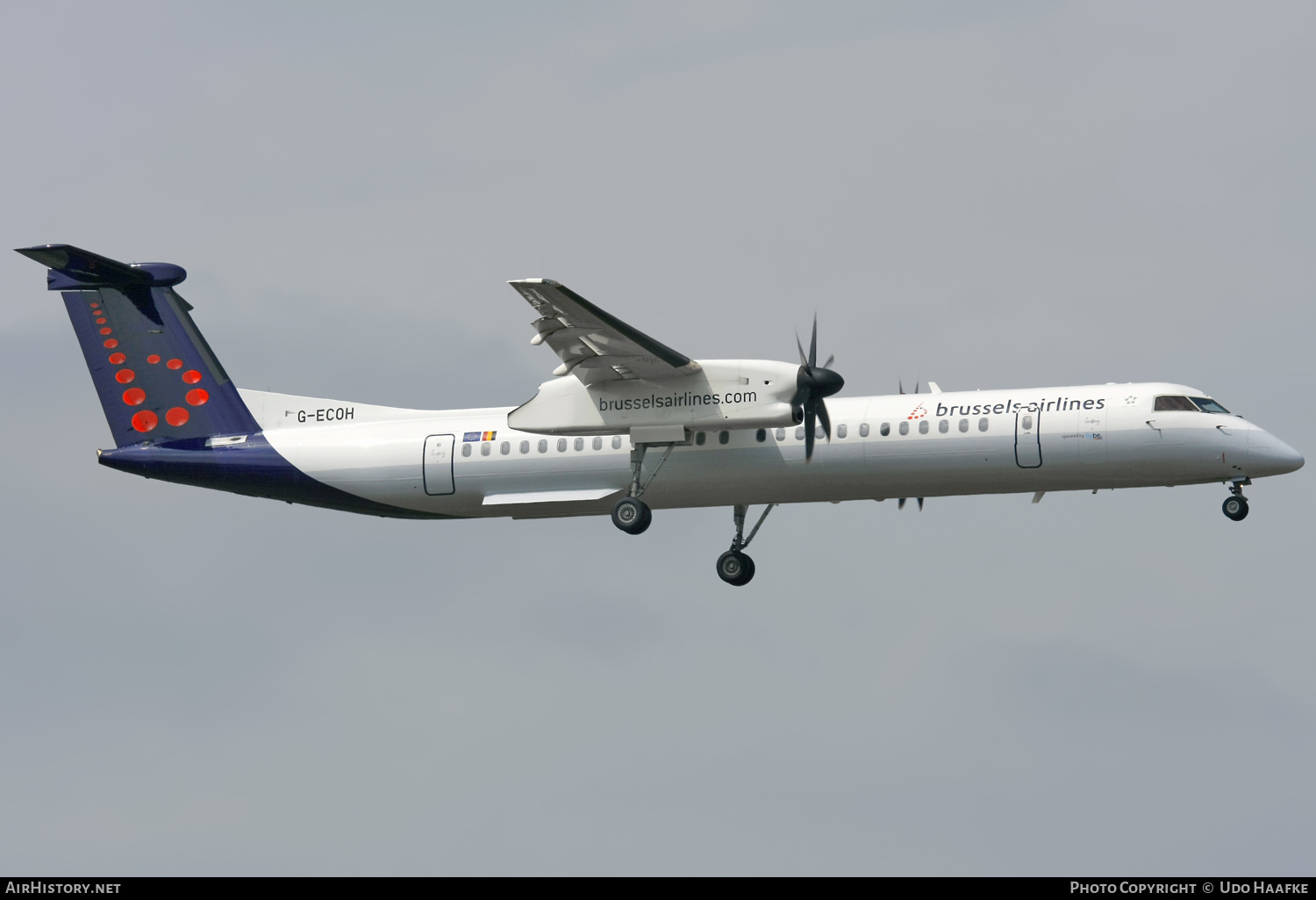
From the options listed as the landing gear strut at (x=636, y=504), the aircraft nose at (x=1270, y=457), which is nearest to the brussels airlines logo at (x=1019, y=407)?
the aircraft nose at (x=1270, y=457)

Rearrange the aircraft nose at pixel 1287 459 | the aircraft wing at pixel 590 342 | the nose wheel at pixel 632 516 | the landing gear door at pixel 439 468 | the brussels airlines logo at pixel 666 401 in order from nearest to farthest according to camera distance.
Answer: the aircraft wing at pixel 590 342 < the aircraft nose at pixel 1287 459 < the brussels airlines logo at pixel 666 401 < the nose wheel at pixel 632 516 < the landing gear door at pixel 439 468

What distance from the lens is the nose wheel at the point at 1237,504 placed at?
28.5 meters

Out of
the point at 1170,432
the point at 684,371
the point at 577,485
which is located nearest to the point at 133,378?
the point at 577,485

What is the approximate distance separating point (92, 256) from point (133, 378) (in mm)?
2510

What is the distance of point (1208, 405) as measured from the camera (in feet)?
94.3

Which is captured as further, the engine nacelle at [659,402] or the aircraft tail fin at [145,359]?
the aircraft tail fin at [145,359]

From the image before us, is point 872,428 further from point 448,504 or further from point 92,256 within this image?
point 92,256

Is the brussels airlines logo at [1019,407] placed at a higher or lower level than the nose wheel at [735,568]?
higher

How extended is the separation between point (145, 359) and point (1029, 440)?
17.3m

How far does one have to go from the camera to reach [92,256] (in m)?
32.4

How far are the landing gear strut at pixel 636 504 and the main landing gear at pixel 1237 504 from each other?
9699 millimetres

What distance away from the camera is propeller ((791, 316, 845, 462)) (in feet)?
93.9

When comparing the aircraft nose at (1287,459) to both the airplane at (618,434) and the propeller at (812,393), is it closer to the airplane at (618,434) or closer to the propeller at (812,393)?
the airplane at (618,434)

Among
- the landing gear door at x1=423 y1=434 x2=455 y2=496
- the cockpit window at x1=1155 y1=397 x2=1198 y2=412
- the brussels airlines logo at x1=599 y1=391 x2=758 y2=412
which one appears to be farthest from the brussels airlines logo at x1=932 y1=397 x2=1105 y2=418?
the landing gear door at x1=423 y1=434 x2=455 y2=496
